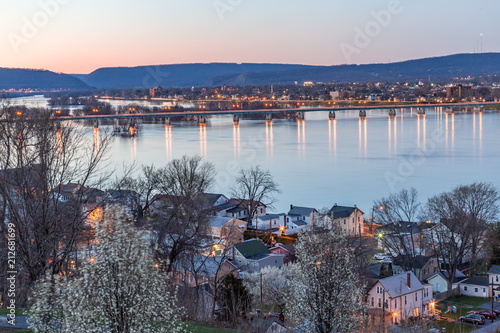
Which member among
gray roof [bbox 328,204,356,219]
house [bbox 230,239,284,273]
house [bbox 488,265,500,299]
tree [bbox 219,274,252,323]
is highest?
tree [bbox 219,274,252,323]

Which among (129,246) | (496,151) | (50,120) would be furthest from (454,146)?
(129,246)

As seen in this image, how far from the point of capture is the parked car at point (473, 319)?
7.14m

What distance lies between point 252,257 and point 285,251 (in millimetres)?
851

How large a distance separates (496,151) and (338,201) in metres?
10.9

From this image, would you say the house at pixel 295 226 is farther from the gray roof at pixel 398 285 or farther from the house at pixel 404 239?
the gray roof at pixel 398 285

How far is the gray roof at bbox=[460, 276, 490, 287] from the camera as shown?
8877mm

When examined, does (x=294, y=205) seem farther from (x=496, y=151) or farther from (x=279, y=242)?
(x=496, y=151)

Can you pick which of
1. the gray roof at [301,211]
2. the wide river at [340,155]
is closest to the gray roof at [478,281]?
the gray roof at [301,211]

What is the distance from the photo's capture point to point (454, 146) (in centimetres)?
2466

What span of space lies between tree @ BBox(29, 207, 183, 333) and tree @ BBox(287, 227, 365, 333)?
163 centimetres

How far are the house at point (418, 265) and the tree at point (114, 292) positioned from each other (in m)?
6.64
